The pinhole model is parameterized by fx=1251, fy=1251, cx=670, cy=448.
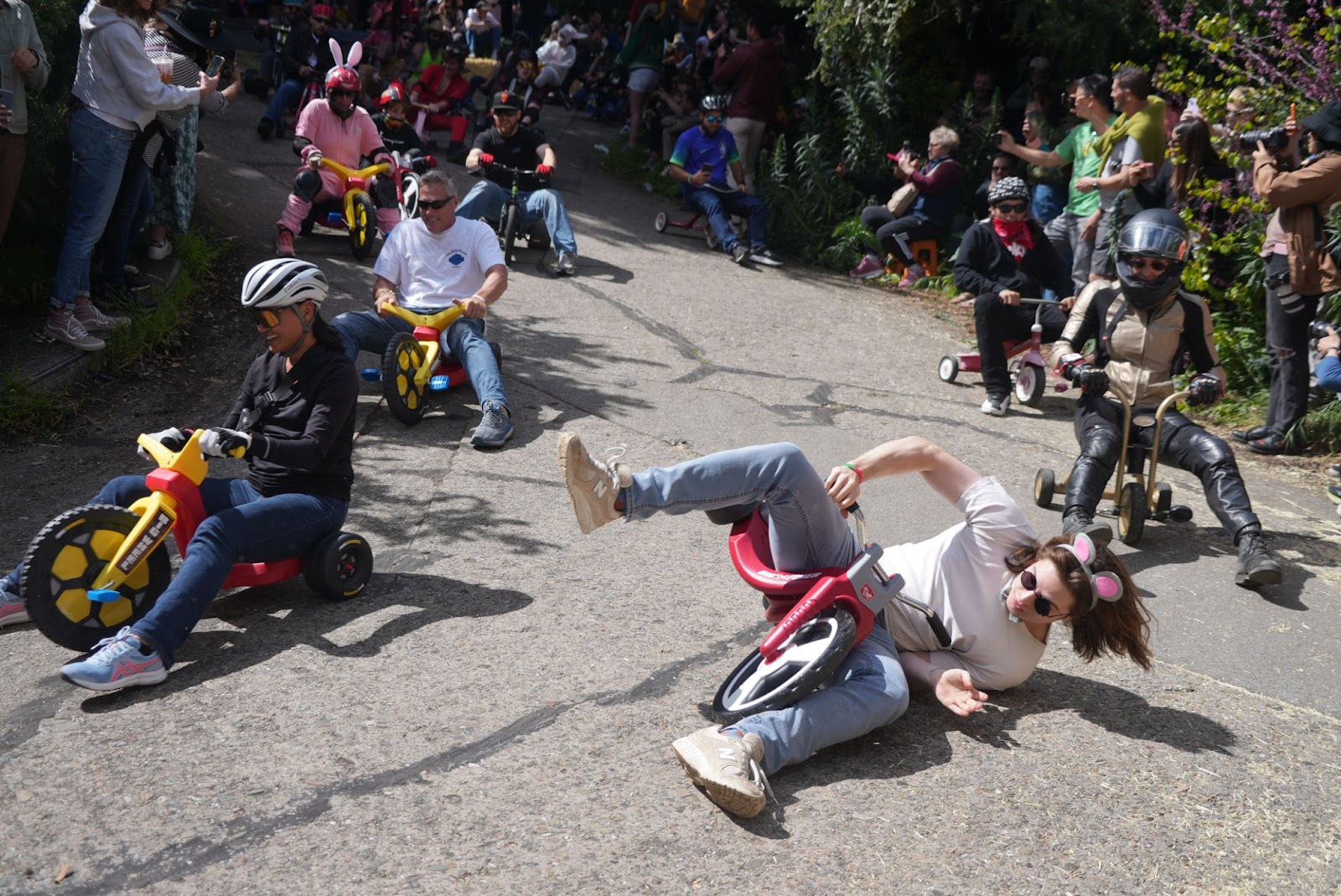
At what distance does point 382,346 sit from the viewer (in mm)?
7203

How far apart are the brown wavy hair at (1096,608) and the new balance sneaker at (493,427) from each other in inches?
130

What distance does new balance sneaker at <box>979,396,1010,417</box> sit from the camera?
311 inches

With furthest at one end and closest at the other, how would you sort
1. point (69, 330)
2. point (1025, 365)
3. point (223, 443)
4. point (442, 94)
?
point (442, 94)
point (1025, 365)
point (69, 330)
point (223, 443)

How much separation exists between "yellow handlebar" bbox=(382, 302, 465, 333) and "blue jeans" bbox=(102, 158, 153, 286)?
5.22ft

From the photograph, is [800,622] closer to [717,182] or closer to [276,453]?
[276,453]

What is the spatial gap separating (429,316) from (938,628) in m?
4.17

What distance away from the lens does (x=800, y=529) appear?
3.94 meters

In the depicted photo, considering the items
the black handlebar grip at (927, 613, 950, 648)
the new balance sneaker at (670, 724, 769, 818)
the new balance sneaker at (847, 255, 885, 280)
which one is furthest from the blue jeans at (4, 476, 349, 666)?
the new balance sneaker at (847, 255, 885, 280)

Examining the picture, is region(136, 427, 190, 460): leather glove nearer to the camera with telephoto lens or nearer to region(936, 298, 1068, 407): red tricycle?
region(936, 298, 1068, 407): red tricycle

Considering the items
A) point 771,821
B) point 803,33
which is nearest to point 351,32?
point 803,33

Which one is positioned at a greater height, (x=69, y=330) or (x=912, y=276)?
(x=912, y=276)

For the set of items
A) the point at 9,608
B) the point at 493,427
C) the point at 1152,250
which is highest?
the point at 1152,250

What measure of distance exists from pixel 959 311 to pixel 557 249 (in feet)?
11.3

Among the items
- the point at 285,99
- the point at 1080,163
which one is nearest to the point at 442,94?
the point at 285,99
